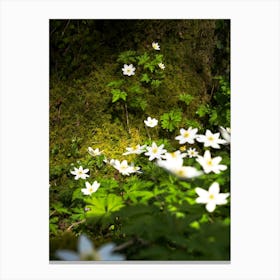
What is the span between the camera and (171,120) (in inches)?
139

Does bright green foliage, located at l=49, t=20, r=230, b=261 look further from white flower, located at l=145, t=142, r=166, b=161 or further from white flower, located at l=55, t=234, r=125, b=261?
white flower, located at l=55, t=234, r=125, b=261

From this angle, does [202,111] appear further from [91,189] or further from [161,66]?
[91,189]

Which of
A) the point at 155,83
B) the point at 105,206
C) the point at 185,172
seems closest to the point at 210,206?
the point at 185,172

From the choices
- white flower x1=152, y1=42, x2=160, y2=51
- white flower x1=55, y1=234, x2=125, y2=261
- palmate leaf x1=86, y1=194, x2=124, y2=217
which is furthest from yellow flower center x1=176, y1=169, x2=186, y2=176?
white flower x1=152, y1=42, x2=160, y2=51

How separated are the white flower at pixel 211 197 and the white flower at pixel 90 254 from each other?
0.52 meters

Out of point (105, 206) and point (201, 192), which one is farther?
point (105, 206)

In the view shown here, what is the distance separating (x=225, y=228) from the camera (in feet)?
6.94

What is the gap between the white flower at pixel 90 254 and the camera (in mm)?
2322

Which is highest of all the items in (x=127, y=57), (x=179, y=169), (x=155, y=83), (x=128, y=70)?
(x=127, y=57)

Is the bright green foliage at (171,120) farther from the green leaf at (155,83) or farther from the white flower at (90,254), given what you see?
the white flower at (90,254)

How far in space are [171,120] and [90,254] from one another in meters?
1.47

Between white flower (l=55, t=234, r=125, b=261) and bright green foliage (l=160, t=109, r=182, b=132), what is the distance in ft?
4.09

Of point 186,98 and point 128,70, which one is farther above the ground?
point 128,70
